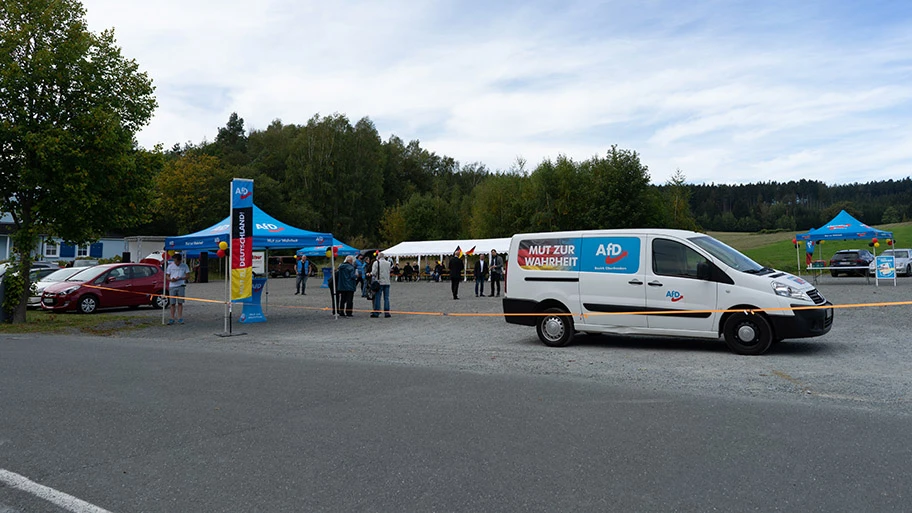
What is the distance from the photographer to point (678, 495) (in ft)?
12.8

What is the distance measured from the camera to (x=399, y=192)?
83188 mm

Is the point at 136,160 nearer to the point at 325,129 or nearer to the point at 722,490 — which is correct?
the point at 722,490

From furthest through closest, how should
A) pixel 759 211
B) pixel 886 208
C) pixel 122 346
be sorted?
1. pixel 759 211
2. pixel 886 208
3. pixel 122 346

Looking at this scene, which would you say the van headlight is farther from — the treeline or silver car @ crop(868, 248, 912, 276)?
the treeline

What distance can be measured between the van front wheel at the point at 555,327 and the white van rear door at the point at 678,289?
145cm

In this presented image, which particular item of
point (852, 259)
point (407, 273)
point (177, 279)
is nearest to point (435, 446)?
point (177, 279)

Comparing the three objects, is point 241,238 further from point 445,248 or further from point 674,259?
point 445,248

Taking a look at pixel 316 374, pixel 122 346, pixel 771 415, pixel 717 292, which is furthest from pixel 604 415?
pixel 122 346

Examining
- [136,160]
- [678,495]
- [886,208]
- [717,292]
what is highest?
[886,208]

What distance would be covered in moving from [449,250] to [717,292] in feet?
109

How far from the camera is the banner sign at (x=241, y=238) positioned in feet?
48.2

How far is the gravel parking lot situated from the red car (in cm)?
482

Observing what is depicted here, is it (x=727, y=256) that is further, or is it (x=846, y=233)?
(x=846, y=233)

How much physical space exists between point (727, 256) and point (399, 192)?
74.4 meters
